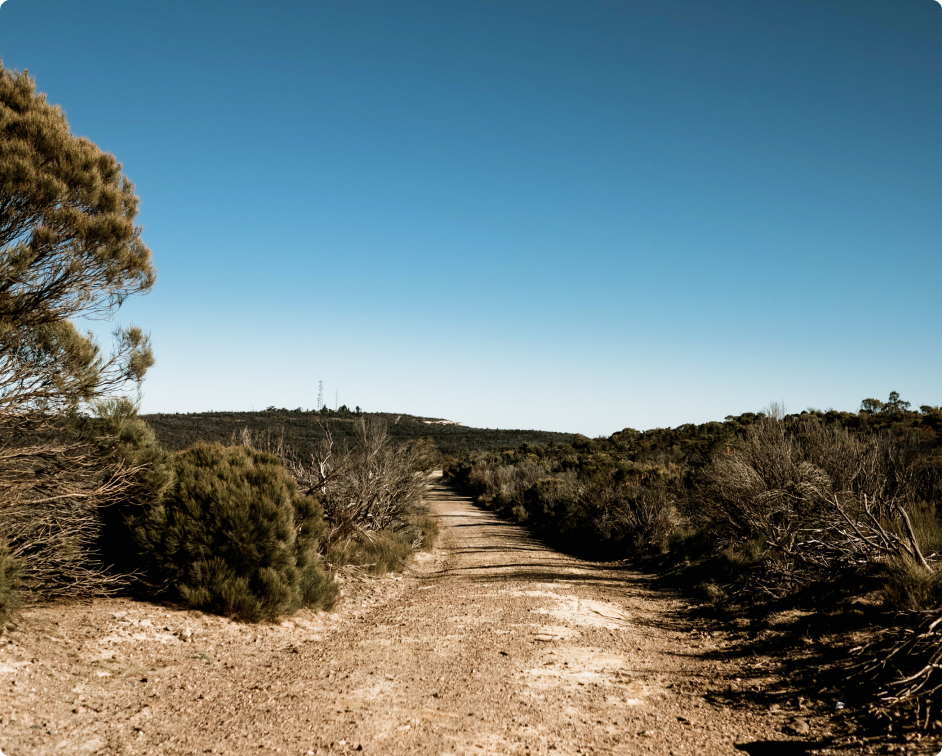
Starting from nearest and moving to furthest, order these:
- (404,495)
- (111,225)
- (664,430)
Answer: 1. (111,225)
2. (404,495)
3. (664,430)

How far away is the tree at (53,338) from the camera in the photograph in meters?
7.18

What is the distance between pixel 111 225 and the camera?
8.38 m

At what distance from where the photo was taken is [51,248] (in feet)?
25.5

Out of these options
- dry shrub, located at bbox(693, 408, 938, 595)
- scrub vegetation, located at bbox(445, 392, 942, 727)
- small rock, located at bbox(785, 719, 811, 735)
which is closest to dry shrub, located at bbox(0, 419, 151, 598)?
small rock, located at bbox(785, 719, 811, 735)

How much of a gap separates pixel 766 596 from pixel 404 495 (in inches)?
436

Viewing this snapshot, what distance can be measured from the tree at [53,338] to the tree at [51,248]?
0.5 inches

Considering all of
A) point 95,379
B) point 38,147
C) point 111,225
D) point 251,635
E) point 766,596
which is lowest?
point 251,635

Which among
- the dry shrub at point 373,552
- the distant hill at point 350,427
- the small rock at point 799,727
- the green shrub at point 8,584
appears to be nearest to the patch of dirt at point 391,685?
the small rock at point 799,727

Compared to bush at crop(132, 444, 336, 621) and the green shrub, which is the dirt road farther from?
bush at crop(132, 444, 336, 621)

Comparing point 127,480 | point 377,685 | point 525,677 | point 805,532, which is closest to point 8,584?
point 127,480

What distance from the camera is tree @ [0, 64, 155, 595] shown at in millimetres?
7180

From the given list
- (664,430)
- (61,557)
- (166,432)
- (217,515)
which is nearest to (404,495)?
(217,515)

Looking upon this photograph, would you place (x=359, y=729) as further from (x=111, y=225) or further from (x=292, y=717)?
(x=111, y=225)

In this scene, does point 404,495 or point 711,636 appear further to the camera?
point 404,495
